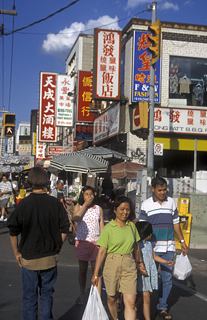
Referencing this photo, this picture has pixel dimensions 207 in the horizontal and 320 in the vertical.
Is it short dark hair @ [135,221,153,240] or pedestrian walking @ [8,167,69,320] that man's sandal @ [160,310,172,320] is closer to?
short dark hair @ [135,221,153,240]

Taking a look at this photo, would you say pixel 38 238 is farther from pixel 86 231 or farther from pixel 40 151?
pixel 40 151

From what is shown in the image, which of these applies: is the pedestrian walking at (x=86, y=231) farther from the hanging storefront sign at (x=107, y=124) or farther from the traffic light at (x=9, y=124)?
the traffic light at (x=9, y=124)

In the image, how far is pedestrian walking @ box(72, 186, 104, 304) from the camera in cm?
738

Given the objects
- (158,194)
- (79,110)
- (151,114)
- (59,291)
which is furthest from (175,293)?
(79,110)

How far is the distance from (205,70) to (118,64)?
3.36 metres

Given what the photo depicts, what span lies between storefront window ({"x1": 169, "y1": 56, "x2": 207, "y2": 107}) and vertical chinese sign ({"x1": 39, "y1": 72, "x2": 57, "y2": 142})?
1206cm

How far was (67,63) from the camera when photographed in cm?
4412

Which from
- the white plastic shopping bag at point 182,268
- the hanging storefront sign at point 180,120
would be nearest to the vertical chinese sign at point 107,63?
the hanging storefront sign at point 180,120

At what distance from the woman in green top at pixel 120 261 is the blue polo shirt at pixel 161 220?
3.37ft

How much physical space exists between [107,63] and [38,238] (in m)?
15.6

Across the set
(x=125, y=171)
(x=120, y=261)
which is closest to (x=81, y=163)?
(x=125, y=171)

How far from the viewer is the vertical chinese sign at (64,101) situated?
30.9 m

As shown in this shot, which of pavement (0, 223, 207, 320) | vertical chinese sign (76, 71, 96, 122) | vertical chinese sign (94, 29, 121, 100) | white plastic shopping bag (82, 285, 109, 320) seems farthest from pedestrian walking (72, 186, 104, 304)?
vertical chinese sign (76, 71, 96, 122)

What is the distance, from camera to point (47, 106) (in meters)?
31.5
